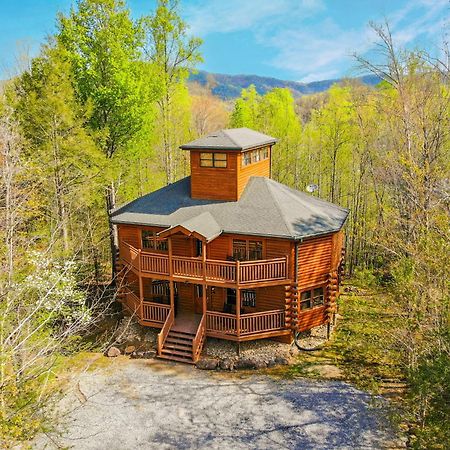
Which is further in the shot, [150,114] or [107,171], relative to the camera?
[150,114]

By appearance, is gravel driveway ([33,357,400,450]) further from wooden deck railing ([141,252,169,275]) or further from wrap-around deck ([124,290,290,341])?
wooden deck railing ([141,252,169,275])

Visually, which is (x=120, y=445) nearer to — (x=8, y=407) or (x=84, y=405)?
(x=84, y=405)

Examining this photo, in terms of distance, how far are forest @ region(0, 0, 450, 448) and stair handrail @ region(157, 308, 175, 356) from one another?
3.28 m

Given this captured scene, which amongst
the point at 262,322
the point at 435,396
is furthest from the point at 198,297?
the point at 435,396

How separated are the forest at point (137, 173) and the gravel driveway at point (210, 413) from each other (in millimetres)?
1862

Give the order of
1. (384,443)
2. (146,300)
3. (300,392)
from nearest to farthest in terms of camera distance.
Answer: (384,443) → (300,392) → (146,300)

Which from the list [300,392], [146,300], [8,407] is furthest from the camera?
[146,300]

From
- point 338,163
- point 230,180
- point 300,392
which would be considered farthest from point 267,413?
point 338,163

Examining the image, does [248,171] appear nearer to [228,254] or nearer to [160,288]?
[228,254]

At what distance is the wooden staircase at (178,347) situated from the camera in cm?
1880

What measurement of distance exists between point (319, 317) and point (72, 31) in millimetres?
20539

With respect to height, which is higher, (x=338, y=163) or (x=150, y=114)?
(x=150, y=114)

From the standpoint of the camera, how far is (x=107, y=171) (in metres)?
24.3

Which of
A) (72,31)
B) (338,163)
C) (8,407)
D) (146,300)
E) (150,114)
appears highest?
(72,31)
